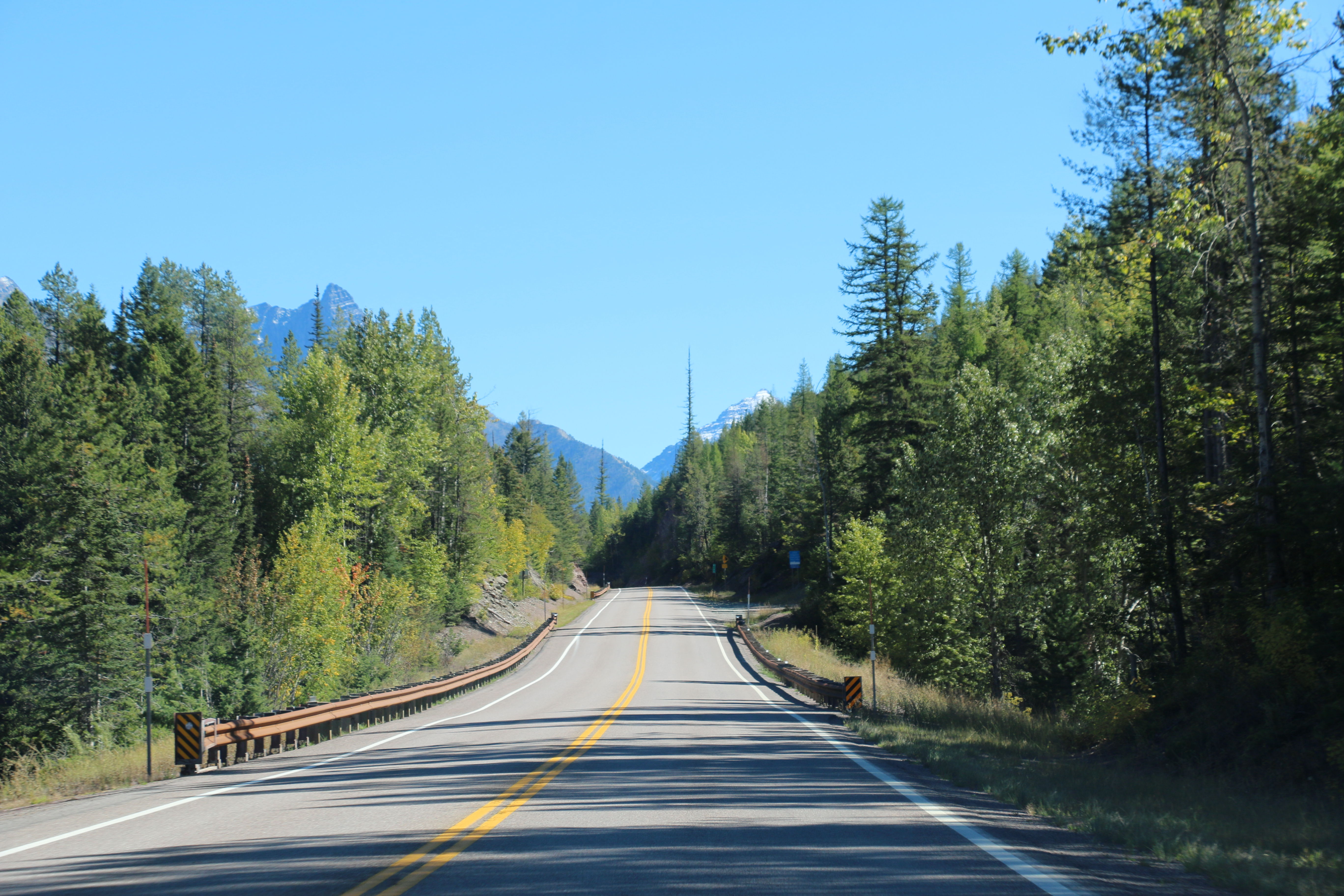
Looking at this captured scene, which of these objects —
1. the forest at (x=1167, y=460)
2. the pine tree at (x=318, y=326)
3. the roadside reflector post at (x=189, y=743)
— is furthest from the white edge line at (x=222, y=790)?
the pine tree at (x=318, y=326)

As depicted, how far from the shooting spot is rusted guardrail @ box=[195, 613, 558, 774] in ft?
48.4

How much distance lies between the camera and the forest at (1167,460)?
1313 cm

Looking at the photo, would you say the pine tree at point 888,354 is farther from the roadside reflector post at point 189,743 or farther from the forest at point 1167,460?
the roadside reflector post at point 189,743

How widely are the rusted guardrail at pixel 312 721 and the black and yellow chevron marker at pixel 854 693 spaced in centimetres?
1176

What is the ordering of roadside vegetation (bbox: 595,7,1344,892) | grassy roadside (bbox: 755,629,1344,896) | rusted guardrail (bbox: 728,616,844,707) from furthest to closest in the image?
rusted guardrail (bbox: 728,616,844,707), roadside vegetation (bbox: 595,7,1344,892), grassy roadside (bbox: 755,629,1344,896)

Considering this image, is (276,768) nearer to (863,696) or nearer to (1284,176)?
(863,696)

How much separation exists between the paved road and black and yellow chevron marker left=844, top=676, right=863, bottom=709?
514 centimetres

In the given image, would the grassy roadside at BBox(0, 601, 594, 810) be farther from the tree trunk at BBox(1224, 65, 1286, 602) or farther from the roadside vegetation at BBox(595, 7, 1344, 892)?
the tree trunk at BBox(1224, 65, 1286, 602)

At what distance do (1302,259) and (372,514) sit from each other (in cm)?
4384

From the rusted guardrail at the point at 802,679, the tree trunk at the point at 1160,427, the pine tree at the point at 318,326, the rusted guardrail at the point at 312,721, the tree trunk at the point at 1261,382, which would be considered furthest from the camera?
the pine tree at the point at 318,326

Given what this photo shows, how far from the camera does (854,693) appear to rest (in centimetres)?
2178

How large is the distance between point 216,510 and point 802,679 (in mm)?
33502

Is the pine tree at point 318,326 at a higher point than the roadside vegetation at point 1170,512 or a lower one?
higher

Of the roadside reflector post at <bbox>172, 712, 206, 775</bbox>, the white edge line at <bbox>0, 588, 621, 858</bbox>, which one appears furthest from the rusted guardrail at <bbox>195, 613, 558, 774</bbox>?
the white edge line at <bbox>0, 588, 621, 858</bbox>
